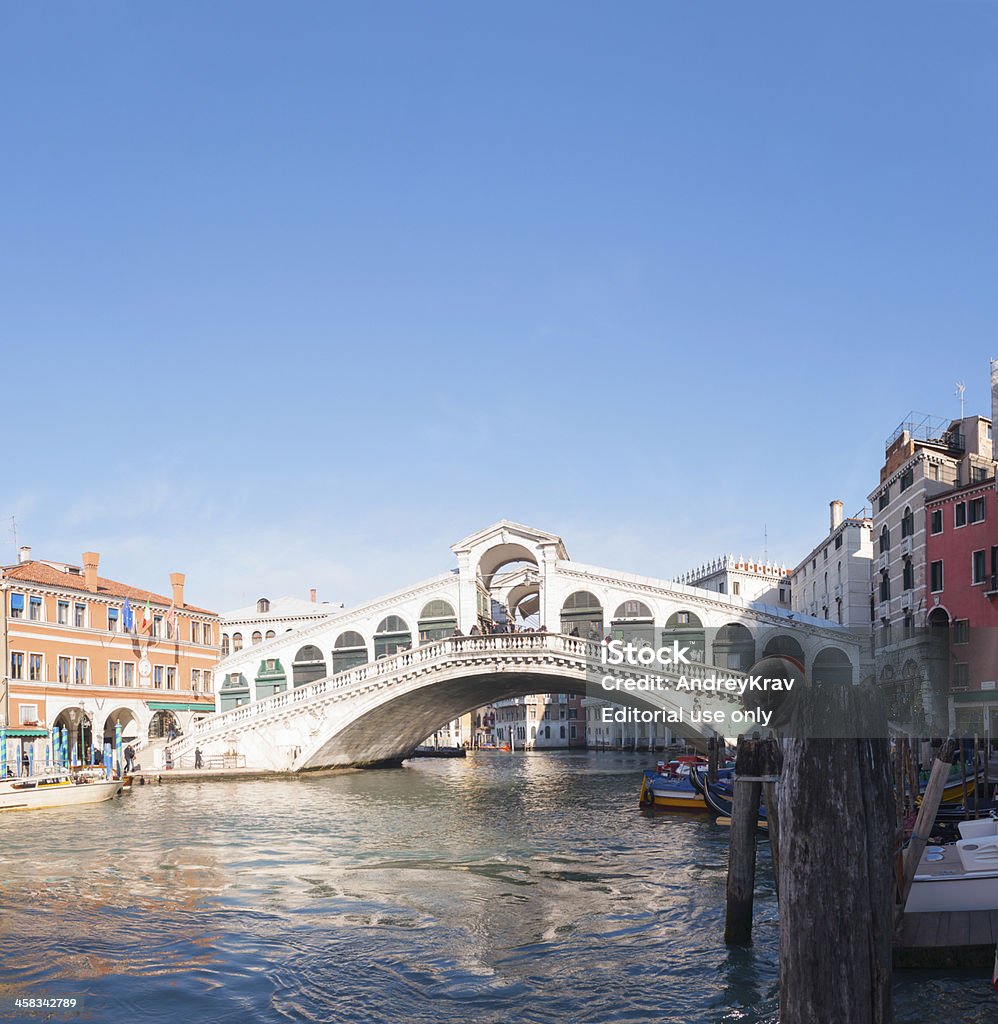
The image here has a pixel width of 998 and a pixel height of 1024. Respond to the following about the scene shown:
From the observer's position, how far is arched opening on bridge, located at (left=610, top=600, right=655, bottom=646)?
30797mm

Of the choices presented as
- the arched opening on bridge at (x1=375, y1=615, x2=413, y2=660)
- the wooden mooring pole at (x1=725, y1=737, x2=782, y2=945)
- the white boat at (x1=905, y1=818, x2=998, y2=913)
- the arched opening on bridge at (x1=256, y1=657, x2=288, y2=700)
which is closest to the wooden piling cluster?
the white boat at (x1=905, y1=818, x2=998, y2=913)

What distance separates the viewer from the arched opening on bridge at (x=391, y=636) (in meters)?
34.8

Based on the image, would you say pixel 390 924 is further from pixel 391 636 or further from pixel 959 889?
pixel 391 636

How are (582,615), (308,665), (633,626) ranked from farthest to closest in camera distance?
(308,665)
(582,615)
(633,626)

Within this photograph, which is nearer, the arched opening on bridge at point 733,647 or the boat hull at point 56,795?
the boat hull at point 56,795

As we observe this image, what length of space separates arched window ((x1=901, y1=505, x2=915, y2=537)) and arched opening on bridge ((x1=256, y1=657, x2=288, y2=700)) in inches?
780

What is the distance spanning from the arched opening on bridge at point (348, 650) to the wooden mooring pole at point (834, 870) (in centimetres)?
3157

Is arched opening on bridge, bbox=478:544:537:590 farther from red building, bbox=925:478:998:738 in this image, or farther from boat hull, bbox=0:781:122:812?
boat hull, bbox=0:781:122:812

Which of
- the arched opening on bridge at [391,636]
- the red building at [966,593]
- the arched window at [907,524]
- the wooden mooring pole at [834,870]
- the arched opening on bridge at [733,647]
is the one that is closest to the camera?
the wooden mooring pole at [834,870]

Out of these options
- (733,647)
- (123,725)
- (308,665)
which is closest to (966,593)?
(733,647)

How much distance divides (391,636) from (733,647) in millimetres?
10964

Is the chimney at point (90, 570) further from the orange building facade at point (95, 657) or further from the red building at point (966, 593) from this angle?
the red building at point (966, 593)

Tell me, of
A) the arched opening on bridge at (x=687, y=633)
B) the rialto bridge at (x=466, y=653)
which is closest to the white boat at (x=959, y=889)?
the rialto bridge at (x=466, y=653)

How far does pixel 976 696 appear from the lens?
24.8 m
